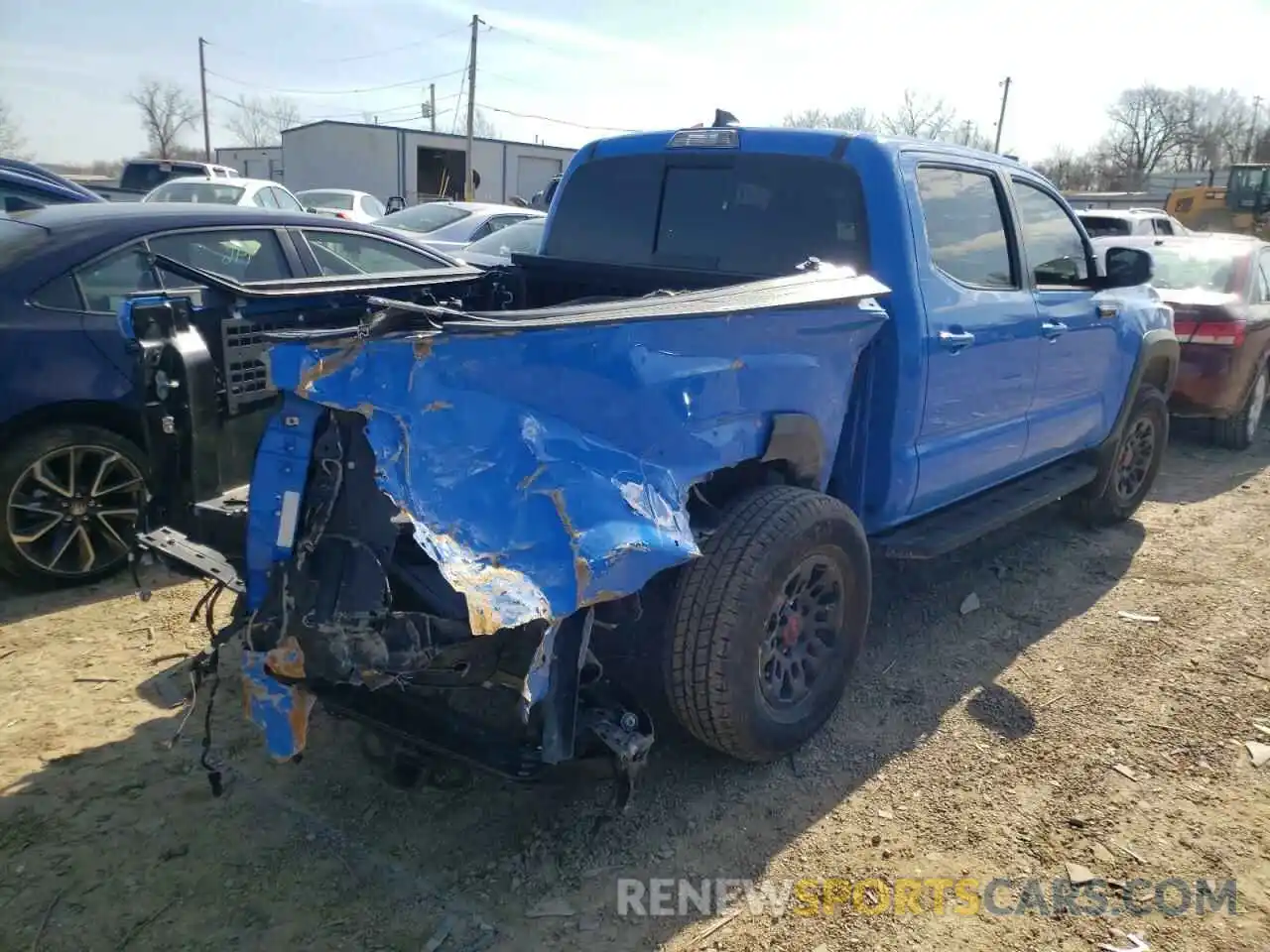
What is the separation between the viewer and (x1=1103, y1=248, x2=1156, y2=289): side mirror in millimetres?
4887

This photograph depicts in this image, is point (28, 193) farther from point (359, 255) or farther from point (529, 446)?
point (529, 446)

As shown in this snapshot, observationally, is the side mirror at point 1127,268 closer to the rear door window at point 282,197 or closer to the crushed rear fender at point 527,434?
the crushed rear fender at point 527,434

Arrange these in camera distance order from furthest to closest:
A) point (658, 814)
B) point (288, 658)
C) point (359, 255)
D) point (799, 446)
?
point (359, 255) < point (799, 446) < point (658, 814) < point (288, 658)

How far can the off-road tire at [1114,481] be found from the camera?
5.70 m

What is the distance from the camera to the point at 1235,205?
23.6 metres

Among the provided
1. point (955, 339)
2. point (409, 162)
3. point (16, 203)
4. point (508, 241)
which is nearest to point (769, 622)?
point (955, 339)

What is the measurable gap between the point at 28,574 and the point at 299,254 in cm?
207

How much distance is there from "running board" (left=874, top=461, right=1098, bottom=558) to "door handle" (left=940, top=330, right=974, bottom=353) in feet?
2.63

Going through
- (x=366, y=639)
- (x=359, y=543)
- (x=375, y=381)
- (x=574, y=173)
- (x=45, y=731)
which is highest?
(x=574, y=173)

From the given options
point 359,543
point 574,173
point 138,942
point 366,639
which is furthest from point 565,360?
point 574,173

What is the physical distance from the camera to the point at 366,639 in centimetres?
233

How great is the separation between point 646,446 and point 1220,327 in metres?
A: 6.91

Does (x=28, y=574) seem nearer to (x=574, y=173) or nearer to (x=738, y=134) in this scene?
(x=574, y=173)

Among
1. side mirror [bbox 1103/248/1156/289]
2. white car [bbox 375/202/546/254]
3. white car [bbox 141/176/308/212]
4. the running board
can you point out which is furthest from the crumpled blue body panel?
white car [bbox 141/176/308/212]
